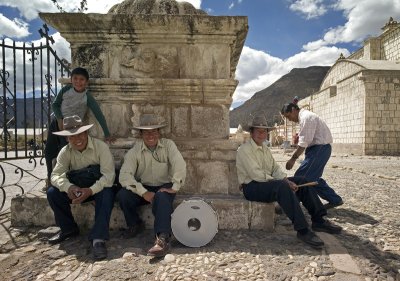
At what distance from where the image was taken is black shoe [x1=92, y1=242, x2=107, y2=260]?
264cm

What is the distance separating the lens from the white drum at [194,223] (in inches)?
114

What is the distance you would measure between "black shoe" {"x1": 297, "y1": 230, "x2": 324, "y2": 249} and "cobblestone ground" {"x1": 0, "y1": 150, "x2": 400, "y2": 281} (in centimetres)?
5

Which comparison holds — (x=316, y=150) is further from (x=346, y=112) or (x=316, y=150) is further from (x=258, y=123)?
(x=346, y=112)

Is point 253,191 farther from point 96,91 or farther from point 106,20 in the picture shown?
point 106,20

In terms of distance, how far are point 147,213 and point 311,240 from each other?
6.10ft

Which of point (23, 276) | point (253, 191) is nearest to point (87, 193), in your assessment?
point (23, 276)

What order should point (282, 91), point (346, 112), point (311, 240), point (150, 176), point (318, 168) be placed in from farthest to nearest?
point (282, 91), point (346, 112), point (318, 168), point (150, 176), point (311, 240)

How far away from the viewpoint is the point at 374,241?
3082 millimetres

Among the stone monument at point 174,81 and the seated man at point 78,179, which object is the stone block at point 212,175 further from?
the seated man at point 78,179

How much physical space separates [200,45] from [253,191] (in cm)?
203

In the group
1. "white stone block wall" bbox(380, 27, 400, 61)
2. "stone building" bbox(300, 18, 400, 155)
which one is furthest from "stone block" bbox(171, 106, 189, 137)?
"white stone block wall" bbox(380, 27, 400, 61)

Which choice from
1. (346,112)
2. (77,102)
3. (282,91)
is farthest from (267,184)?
(282,91)

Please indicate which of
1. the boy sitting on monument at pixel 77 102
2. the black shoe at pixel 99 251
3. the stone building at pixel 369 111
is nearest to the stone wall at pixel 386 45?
the stone building at pixel 369 111

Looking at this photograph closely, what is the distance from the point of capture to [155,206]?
2.95 meters
